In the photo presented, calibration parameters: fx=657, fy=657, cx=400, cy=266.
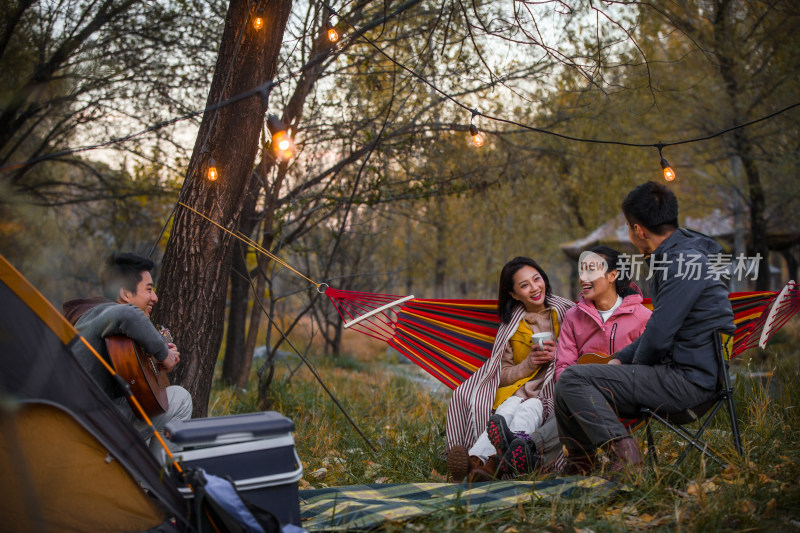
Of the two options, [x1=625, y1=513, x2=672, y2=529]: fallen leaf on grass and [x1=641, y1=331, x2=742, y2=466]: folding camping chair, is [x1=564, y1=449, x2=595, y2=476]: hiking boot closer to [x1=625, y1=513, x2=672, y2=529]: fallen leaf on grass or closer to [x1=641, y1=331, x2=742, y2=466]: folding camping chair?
[x1=641, y1=331, x2=742, y2=466]: folding camping chair

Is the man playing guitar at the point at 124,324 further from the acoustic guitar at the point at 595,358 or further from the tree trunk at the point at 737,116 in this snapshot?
the tree trunk at the point at 737,116

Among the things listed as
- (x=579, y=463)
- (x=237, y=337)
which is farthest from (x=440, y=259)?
(x=579, y=463)

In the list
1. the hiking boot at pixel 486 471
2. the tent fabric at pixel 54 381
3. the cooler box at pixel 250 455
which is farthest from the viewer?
the hiking boot at pixel 486 471

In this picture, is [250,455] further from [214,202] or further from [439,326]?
[439,326]

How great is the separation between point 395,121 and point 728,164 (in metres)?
6.25

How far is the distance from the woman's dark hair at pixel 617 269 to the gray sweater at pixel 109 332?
6.35 feet

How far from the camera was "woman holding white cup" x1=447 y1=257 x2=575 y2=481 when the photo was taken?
9.20 ft

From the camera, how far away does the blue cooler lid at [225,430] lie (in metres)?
1.82

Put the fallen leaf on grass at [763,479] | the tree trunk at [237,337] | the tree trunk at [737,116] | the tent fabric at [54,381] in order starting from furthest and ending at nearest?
1. the tree trunk at [737,116]
2. the tree trunk at [237,337]
3. the fallen leaf on grass at [763,479]
4. the tent fabric at [54,381]

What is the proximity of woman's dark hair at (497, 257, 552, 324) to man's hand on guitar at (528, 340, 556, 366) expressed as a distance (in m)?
0.30

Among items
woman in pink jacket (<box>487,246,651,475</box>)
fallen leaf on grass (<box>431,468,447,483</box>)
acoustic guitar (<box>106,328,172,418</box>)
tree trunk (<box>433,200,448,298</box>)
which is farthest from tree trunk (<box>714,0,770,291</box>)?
acoustic guitar (<box>106,328,172,418</box>)

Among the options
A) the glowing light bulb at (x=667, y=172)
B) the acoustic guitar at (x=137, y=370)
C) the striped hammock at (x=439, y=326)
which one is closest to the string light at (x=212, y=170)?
the striped hammock at (x=439, y=326)

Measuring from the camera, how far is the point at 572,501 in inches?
80.2

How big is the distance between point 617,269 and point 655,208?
535 millimetres
